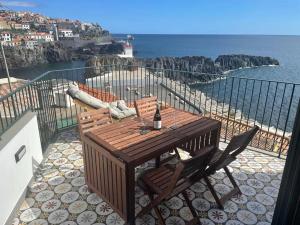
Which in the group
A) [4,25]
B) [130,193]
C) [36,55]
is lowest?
[36,55]

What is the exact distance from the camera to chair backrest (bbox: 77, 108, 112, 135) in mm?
2986

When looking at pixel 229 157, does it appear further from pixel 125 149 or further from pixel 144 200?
pixel 125 149

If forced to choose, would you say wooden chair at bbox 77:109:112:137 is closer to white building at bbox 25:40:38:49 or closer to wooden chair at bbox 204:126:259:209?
wooden chair at bbox 204:126:259:209

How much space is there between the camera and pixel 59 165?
375cm

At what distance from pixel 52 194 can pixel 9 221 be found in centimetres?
59

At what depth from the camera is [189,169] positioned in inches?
82.9

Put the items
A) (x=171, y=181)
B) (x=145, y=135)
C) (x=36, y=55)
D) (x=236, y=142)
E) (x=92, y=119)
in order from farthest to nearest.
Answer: (x=36, y=55) < (x=92, y=119) < (x=145, y=135) < (x=236, y=142) < (x=171, y=181)

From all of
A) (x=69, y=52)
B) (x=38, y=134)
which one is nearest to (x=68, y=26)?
(x=69, y=52)

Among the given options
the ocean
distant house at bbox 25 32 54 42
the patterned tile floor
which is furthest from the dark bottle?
distant house at bbox 25 32 54 42

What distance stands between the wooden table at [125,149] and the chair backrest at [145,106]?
0.27m

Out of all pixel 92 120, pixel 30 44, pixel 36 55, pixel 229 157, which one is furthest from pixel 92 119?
pixel 30 44

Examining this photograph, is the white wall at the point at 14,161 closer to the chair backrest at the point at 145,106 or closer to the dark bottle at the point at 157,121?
the chair backrest at the point at 145,106

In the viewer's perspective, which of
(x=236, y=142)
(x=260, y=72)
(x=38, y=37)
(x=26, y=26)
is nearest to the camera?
(x=236, y=142)

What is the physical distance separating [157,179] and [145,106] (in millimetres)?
1415
